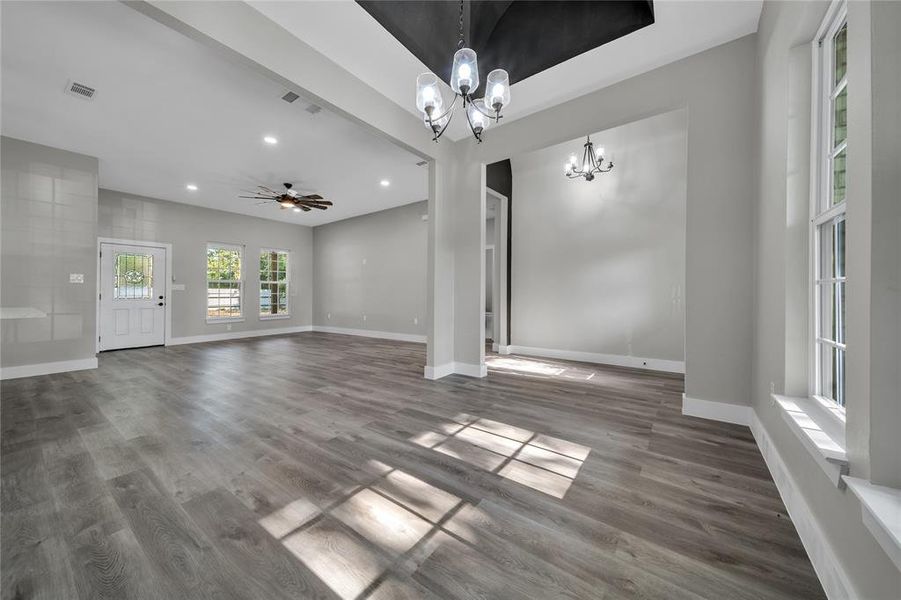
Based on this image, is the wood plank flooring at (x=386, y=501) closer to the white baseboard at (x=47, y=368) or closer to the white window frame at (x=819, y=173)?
the white window frame at (x=819, y=173)

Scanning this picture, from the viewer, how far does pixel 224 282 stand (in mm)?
7766

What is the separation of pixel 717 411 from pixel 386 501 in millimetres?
2684

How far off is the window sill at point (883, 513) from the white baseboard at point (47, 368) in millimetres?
7233

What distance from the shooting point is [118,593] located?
1113mm

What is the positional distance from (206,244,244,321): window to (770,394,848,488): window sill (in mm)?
9237

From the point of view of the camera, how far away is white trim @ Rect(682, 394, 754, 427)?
2.54 metres

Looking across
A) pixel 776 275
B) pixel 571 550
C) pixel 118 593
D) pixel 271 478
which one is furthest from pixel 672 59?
pixel 118 593

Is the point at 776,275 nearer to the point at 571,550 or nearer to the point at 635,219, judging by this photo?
the point at 571,550

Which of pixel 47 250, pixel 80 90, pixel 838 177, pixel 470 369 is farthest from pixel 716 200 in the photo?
pixel 47 250

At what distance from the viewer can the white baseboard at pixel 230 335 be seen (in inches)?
276

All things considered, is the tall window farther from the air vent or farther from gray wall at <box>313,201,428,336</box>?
gray wall at <box>313,201,428,336</box>

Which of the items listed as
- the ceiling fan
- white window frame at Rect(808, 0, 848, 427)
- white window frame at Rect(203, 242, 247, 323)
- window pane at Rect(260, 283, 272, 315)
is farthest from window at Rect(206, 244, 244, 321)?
white window frame at Rect(808, 0, 848, 427)

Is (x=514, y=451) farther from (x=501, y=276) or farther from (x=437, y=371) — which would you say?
(x=501, y=276)

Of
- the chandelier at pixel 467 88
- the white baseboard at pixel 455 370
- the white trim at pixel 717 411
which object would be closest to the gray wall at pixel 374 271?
the white baseboard at pixel 455 370
